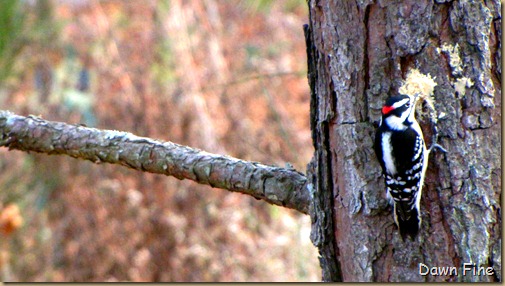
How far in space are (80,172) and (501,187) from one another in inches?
178

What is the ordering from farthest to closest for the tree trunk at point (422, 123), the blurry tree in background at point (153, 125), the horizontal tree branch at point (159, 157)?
the blurry tree in background at point (153, 125) → the horizontal tree branch at point (159, 157) → the tree trunk at point (422, 123)

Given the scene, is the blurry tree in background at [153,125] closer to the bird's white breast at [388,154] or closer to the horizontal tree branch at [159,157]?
the horizontal tree branch at [159,157]

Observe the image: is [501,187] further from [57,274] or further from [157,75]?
[57,274]

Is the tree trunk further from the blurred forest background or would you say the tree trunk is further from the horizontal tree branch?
the blurred forest background

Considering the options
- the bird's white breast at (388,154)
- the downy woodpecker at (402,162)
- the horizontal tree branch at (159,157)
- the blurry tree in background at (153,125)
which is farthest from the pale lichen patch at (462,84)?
the blurry tree in background at (153,125)

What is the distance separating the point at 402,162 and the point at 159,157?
2.83 ft

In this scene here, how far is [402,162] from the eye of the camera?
2074 mm

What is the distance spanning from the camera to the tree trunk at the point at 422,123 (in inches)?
75.3

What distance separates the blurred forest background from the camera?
575 centimetres

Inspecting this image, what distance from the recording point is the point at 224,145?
6094 millimetres

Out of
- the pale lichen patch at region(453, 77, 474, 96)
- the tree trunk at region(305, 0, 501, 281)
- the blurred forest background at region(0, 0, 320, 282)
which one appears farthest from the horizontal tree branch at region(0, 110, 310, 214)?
the blurred forest background at region(0, 0, 320, 282)

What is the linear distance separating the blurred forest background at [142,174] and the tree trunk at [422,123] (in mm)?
3398

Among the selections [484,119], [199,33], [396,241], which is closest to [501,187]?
[484,119]

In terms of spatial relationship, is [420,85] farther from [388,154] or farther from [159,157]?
[159,157]
